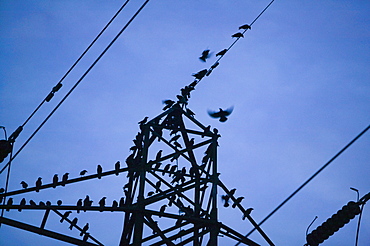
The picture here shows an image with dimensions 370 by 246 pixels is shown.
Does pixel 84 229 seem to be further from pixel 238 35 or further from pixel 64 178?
pixel 238 35

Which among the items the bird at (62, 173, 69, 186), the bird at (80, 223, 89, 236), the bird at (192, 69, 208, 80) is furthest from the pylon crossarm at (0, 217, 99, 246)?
the bird at (192, 69, 208, 80)

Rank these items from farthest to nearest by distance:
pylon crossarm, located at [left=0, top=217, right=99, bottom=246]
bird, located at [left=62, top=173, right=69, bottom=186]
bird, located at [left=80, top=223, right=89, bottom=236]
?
bird, located at [left=80, top=223, right=89, bottom=236] → bird, located at [left=62, top=173, right=69, bottom=186] → pylon crossarm, located at [left=0, top=217, right=99, bottom=246]

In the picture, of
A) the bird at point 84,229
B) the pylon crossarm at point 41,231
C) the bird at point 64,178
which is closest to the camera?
the pylon crossarm at point 41,231

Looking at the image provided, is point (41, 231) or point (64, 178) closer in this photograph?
point (41, 231)

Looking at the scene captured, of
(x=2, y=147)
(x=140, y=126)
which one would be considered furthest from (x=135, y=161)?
(x=2, y=147)

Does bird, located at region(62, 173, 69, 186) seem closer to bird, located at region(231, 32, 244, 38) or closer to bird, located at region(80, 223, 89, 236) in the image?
bird, located at region(80, 223, 89, 236)

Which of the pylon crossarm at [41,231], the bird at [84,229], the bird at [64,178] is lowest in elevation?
the pylon crossarm at [41,231]

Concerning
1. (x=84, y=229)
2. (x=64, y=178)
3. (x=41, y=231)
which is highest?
(x=64, y=178)

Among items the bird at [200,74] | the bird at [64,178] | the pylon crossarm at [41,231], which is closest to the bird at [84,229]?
the bird at [64,178]

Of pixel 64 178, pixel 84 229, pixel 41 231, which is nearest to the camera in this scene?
pixel 41 231

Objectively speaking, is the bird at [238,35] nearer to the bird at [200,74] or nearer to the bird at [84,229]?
the bird at [200,74]

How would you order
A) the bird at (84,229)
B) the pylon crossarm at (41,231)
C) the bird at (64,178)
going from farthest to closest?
1. the bird at (84,229)
2. the bird at (64,178)
3. the pylon crossarm at (41,231)

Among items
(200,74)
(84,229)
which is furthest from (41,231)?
(200,74)

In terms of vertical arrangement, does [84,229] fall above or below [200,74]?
below
